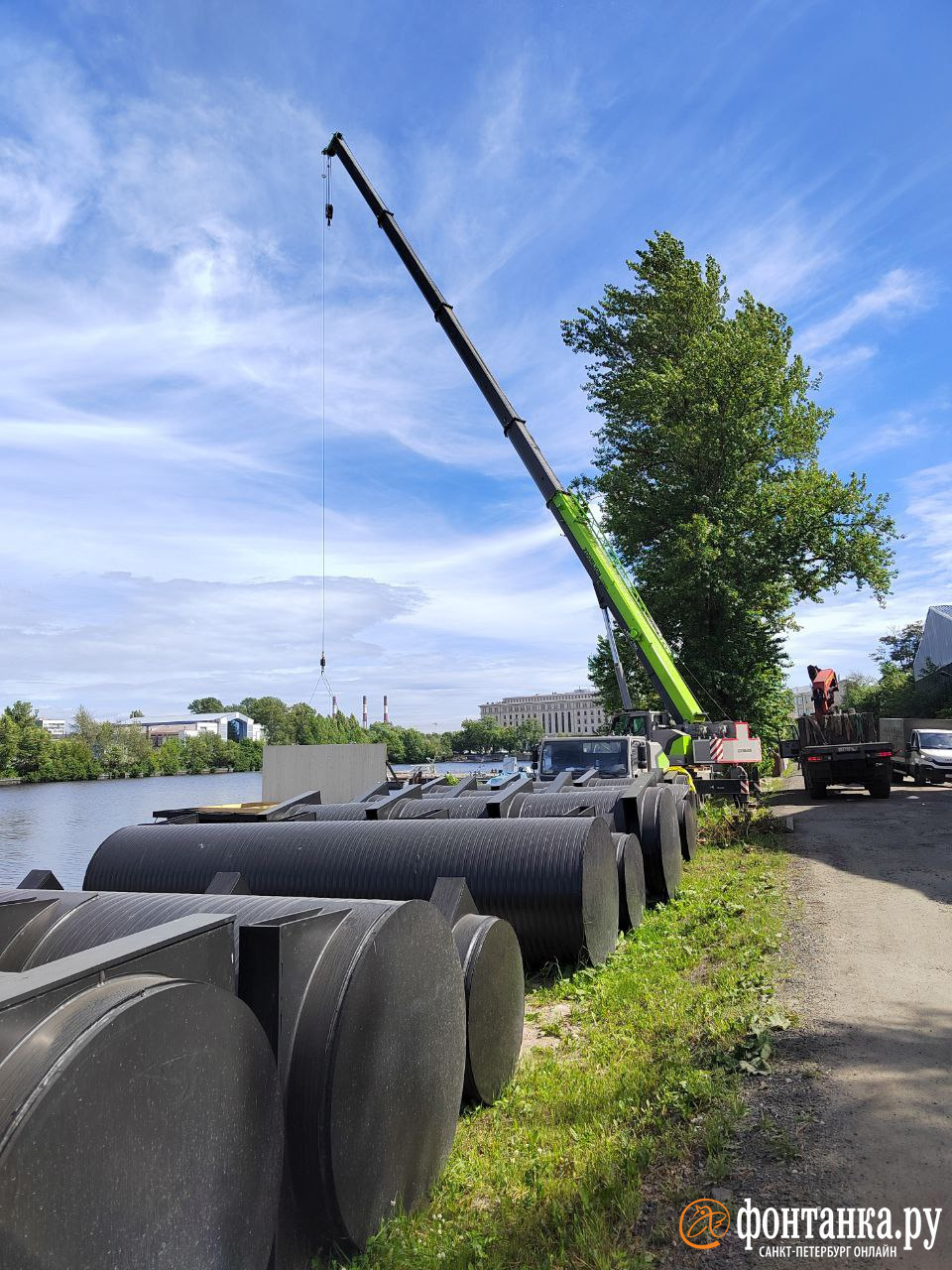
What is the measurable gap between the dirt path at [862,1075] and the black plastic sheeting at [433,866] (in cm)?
151

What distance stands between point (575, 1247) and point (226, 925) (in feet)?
5.67

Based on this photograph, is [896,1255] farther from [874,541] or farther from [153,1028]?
[874,541]

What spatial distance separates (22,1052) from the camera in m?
1.66

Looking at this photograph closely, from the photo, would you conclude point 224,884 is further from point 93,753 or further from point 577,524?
point 93,753

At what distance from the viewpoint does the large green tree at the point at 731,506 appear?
79.0 ft

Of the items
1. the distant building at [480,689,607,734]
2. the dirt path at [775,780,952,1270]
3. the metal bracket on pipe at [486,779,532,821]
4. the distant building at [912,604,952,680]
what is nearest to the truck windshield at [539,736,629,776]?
the dirt path at [775,780,952,1270]

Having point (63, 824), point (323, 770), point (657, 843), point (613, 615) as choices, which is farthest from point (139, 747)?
point (657, 843)

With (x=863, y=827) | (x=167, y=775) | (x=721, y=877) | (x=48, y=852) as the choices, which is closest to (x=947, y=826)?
(x=863, y=827)

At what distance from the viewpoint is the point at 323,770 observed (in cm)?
2322

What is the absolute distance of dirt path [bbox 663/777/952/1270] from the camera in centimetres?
308

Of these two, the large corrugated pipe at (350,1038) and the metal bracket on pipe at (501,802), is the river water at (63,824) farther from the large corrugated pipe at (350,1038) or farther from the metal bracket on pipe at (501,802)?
the large corrugated pipe at (350,1038)

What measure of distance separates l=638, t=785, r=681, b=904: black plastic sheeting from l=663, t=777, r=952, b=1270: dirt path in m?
1.36

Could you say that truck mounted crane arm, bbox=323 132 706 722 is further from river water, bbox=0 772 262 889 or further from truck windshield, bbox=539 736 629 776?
river water, bbox=0 772 262 889

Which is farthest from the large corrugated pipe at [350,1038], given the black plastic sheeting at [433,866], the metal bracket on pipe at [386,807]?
the metal bracket on pipe at [386,807]
